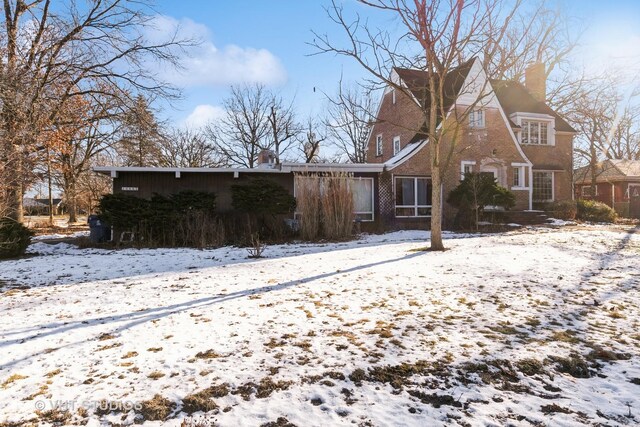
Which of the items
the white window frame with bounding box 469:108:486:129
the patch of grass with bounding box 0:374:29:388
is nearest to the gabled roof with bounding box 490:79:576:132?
the white window frame with bounding box 469:108:486:129

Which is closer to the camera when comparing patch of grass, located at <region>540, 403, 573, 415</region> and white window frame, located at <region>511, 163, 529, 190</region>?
A: patch of grass, located at <region>540, 403, 573, 415</region>

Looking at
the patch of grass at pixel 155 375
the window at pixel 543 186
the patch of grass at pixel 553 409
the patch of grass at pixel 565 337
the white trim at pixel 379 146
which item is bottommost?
the patch of grass at pixel 553 409

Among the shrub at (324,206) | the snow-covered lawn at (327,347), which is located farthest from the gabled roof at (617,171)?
the snow-covered lawn at (327,347)

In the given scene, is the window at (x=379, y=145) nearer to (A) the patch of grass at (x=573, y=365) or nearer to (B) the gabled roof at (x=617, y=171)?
(B) the gabled roof at (x=617, y=171)

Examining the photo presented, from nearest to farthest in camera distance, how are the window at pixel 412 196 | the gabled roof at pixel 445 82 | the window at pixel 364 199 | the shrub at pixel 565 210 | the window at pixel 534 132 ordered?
the gabled roof at pixel 445 82 → the window at pixel 364 199 → the window at pixel 412 196 → the shrub at pixel 565 210 → the window at pixel 534 132

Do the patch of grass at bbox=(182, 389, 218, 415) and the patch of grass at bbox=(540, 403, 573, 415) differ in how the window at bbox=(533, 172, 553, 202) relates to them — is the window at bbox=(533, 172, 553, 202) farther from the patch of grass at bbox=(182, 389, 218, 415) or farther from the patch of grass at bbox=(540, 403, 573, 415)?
the patch of grass at bbox=(182, 389, 218, 415)

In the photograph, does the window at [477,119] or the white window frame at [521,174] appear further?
the white window frame at [521,174]

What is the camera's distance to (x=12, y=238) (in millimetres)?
8742

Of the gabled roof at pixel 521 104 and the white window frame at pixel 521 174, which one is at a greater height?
the gabled roof at pixel 521 104

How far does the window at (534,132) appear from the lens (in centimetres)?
1998

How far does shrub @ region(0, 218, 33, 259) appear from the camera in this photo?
28.0 feet

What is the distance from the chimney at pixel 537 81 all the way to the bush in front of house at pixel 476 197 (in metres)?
12.5

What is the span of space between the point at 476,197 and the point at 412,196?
2.94 meters

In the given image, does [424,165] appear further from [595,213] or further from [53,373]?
[53,373]
